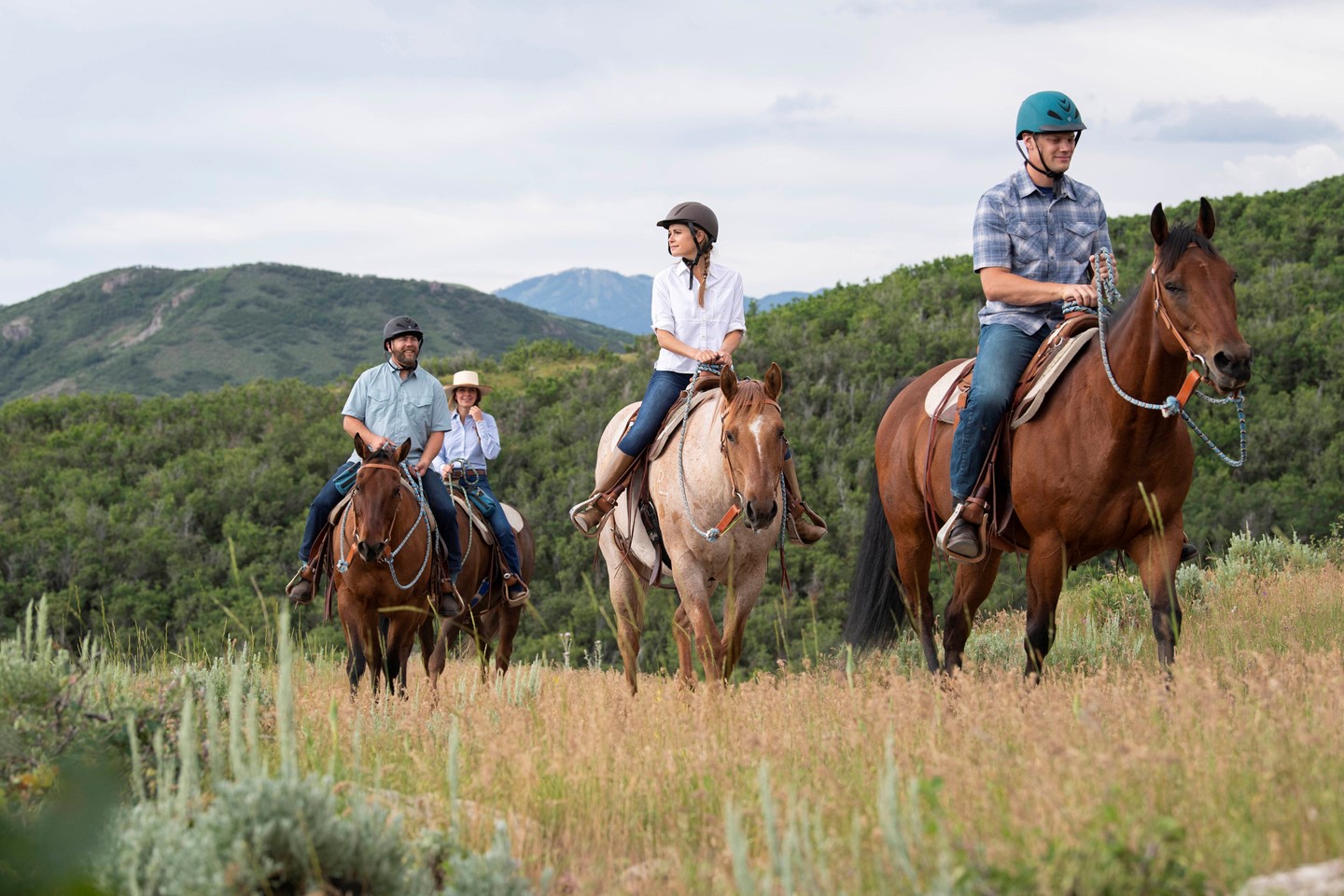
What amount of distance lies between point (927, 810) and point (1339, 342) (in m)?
37.9

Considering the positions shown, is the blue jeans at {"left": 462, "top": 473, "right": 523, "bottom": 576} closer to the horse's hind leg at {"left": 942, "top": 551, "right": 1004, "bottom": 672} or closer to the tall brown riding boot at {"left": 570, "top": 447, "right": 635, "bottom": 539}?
the tall brown riding boot at {"left": 570, "top": 447, "right": 635, "bottom": 539}

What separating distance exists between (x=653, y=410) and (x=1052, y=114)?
3156mm

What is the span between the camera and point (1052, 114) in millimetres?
6621

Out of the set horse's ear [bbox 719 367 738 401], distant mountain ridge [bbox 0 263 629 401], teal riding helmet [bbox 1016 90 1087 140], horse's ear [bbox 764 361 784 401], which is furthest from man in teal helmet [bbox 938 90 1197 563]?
distant mountain ridge [bbox 0 263 629 401]

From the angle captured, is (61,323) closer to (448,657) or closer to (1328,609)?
(448,657)

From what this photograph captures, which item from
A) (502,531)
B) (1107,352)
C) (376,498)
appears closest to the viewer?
(1107,352)

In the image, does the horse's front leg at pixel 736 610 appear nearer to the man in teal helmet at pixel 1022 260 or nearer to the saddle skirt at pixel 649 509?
the saddle skirt at pixel 649 509

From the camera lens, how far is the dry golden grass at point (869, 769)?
2979mm

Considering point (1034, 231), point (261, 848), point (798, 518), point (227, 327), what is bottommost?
point (261, 848)

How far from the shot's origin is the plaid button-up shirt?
6883 mm

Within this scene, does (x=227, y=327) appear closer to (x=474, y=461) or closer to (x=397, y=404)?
(x=474, y=461)

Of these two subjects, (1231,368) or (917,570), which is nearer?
(1231,368)

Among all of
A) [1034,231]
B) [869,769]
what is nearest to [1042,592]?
[1034,231]

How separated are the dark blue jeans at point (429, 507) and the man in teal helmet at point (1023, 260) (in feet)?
14.1
